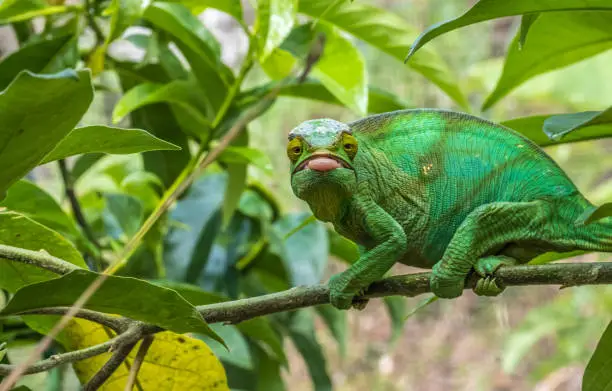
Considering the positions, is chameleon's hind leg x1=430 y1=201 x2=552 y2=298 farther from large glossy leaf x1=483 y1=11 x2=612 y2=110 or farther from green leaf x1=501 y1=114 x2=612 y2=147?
large glossy leaf x1=483 y1=11 x2=612 y2=110

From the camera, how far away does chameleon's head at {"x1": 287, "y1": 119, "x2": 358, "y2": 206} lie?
897mm

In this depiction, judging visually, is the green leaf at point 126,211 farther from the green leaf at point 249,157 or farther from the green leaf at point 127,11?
the green leaf at point 127,11

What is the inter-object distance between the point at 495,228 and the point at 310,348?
0.70 metres

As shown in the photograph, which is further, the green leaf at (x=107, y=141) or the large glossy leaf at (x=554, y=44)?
the large glossy leaf at (x=554, y=44)

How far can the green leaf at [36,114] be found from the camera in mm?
574

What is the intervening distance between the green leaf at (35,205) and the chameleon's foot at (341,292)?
0.43m

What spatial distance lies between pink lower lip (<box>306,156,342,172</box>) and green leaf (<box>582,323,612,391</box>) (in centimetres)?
34

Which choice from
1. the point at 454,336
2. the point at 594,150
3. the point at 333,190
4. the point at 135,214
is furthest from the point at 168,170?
the point at 454,336

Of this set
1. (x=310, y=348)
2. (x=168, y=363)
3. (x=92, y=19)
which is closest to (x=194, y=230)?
(x=310, y=348)

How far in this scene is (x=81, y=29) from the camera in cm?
136

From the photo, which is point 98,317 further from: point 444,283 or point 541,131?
point 541,131

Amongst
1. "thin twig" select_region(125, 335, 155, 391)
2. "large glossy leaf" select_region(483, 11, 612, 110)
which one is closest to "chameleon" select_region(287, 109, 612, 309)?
"large glossy leaf" select_region(483, 11, 612, 110)

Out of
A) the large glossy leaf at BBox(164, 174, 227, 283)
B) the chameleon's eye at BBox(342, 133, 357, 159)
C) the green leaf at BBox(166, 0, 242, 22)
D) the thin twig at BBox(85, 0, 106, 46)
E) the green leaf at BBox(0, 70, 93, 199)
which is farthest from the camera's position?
the large glossy leaf at BBox(164, 174, 227, 283)

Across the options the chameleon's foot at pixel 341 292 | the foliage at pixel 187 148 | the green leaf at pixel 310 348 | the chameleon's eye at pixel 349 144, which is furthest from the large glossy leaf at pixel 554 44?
the green leaf at pixel 310 348
